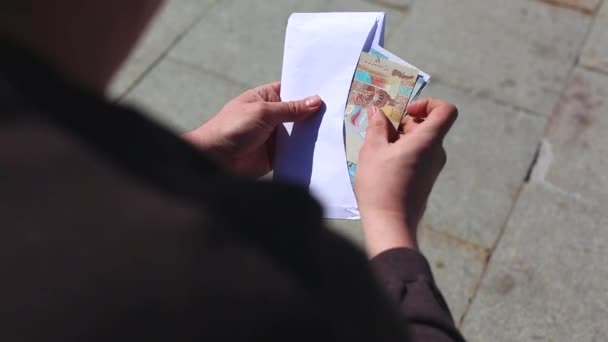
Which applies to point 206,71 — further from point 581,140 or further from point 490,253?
point 581,140

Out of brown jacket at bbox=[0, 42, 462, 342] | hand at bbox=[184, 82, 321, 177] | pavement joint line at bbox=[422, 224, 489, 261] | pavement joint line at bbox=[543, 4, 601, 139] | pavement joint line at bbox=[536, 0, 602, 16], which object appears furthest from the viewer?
pavement joint line at bbox=[536, 0, 602, 16]

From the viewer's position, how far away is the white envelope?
1892mm

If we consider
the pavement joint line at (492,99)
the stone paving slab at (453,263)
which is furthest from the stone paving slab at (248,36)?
the stone paving slab at (453,263)

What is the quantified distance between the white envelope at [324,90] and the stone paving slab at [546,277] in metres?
1.23

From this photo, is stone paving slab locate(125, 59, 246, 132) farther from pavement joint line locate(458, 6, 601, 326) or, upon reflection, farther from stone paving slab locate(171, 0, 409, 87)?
pavement joint line locate(458, 6, 601, 326)

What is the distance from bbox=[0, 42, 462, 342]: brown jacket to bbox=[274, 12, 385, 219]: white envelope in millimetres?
1062

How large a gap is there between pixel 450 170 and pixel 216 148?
1726 millimetres

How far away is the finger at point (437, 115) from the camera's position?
1.72m

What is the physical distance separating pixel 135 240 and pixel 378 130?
109 cm

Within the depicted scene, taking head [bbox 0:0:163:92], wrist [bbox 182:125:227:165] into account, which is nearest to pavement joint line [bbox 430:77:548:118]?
wrist [bbox 182:125:227:165]

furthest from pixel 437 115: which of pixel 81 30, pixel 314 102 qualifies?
pixel 81 30

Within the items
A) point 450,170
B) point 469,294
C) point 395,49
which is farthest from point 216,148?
point 395,49

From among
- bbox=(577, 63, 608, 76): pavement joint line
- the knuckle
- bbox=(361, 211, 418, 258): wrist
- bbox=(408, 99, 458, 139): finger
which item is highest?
bbox=(408, 99, 458, 139): finger

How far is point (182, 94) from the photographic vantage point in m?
3.69
